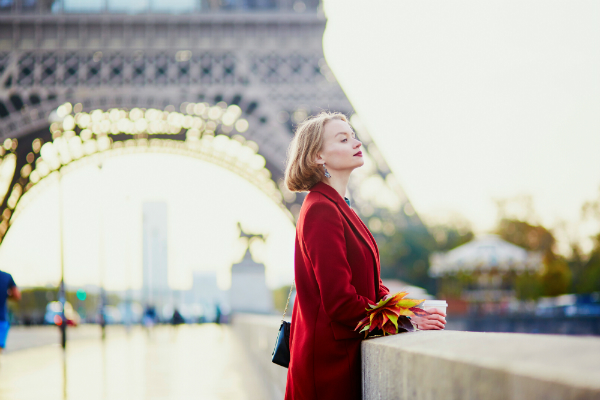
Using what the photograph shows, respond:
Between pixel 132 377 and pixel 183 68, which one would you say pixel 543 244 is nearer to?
pixel 183 68

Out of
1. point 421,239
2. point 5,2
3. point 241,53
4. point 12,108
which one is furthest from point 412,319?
point 421,239

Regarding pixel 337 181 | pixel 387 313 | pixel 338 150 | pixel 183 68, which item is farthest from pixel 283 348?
pixel 183 68

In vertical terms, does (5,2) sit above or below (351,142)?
above

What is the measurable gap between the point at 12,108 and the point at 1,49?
6.06 ft

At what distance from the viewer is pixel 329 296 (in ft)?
7.07

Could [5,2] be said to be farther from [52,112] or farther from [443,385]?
[443,385]

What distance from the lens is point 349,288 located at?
2162mm

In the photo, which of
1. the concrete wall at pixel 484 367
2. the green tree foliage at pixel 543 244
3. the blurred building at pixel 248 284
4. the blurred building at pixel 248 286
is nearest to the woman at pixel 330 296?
the concrete wall at pixel 484 367

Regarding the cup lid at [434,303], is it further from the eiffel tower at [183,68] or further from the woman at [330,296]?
the eiffel tower at [183,68]

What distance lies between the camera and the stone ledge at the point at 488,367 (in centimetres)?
112

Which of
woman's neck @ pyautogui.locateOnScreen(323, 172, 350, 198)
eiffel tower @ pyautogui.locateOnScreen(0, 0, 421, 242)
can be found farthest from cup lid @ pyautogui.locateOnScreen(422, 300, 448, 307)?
eiffel tower @ pyautogui.locateOnScreen(0, 0, 421, 242)

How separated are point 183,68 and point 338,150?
20.4 metres

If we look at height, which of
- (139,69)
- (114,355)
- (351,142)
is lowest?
(114,355)

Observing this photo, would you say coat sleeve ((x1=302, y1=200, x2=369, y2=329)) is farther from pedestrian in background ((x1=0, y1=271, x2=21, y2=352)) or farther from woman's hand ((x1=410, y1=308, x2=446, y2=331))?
pedestrian in background ((x1=0, y1=271, x2=21, y2=352))
